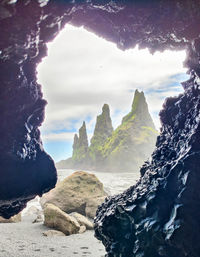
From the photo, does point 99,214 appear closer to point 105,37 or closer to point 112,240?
point 112,240

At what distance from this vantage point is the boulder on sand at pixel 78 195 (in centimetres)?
1650

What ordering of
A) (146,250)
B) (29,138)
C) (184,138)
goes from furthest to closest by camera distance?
1. (29,138)
2. (184,138)
3. (146,250)

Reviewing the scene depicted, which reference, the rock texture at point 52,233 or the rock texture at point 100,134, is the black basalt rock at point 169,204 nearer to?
the rock texture at point 52,233

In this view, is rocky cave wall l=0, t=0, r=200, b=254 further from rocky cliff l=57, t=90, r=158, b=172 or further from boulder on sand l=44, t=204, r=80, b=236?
rocky cliff l=57, t=90, r=158, b=172

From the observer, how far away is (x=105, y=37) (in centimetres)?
759

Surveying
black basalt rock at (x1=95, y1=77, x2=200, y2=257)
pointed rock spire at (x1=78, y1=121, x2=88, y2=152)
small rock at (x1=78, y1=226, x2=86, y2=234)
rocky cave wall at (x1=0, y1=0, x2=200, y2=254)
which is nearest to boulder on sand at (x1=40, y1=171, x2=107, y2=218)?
small rock at (x1=78, y1=226, x2=86, y2=234)

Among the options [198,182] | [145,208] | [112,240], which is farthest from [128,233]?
[198,182]

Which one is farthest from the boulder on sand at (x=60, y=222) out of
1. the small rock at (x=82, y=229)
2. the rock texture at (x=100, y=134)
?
the rock texture at (x=100, y=134)

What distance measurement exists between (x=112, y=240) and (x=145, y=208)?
174 centimetres

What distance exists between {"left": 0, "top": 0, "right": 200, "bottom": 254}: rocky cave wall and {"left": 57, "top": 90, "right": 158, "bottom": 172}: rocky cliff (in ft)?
201

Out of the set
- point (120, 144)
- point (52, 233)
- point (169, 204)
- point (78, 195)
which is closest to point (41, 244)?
point (52, 233)

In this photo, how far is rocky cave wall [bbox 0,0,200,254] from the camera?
5059 millimetres

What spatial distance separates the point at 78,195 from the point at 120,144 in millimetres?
54260

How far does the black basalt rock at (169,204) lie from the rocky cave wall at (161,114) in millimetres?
22
